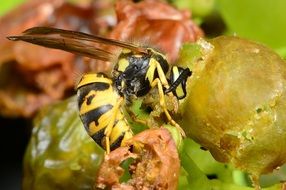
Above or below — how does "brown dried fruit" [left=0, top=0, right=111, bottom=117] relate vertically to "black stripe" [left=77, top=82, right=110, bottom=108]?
above

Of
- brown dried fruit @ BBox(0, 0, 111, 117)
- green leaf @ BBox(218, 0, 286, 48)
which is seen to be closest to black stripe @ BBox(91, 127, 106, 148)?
green leaf @ BBox(218, 0, 286, 48)

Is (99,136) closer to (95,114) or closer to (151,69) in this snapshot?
(95,114)

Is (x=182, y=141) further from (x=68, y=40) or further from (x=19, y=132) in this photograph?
(x=19, y=132)

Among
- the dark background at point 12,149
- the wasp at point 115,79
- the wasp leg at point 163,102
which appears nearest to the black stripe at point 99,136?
the wasp at point 115,79

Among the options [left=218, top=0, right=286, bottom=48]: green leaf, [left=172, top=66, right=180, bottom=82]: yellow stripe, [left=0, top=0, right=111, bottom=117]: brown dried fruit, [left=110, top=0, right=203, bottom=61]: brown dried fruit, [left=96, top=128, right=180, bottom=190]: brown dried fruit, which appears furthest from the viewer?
[left=0, top=0, right=111, bottom=117]: brown dried fruit

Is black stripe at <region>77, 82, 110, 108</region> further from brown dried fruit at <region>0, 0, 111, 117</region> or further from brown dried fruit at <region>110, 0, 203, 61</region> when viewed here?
brown dried fruit at <region>0, 0, 111, 117</region>

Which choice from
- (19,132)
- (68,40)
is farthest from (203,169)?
(19,132)

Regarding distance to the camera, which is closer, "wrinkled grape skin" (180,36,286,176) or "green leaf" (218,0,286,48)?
"wrinkled grape skin" (180,36,286,176)
